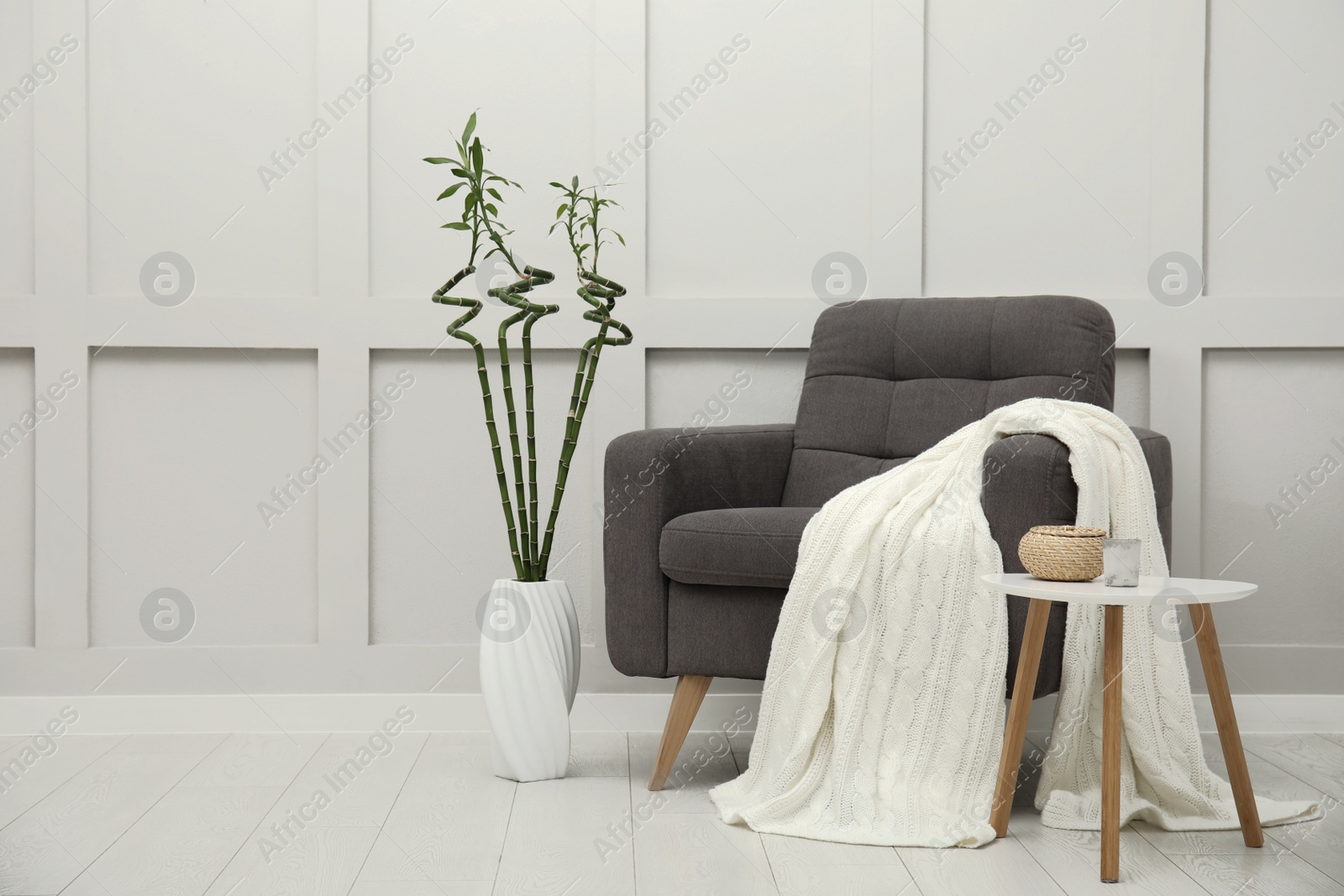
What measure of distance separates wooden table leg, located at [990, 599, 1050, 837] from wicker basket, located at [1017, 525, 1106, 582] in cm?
8

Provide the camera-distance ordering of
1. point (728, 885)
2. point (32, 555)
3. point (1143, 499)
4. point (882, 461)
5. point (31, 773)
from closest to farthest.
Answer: point (728, 885), point (1143, 499), point (31, 773), point (882, 461), point (32, 555)

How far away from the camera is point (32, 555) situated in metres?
2.53

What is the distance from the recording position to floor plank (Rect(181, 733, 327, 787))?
2031 mm

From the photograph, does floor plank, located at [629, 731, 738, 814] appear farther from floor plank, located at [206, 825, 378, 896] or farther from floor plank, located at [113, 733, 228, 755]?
floor plank, located at [113, 733, 228, 755]

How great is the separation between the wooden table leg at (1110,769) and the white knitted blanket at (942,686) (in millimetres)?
200

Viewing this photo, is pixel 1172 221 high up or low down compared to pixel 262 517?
up

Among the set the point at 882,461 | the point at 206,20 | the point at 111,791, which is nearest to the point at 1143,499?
the point at 882,461

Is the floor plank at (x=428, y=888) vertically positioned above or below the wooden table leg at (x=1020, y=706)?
below

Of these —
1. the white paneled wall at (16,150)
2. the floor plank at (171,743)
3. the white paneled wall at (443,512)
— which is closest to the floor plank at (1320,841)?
the white paneled wall at (443,512)

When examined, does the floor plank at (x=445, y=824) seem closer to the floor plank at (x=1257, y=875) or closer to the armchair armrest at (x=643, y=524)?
the armchair armrest at (x=643, y=524)

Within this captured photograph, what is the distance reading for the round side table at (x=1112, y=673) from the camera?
4.81 ft

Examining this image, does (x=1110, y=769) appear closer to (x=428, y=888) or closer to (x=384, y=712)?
(x=428, y=888)

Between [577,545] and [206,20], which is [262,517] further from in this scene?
[206,20]

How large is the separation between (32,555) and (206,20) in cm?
137
